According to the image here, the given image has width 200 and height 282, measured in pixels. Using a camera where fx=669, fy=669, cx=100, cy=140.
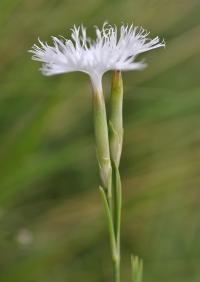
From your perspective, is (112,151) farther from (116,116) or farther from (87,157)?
(87,157)

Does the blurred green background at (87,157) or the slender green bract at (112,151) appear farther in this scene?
the blurred green background at (87,157)

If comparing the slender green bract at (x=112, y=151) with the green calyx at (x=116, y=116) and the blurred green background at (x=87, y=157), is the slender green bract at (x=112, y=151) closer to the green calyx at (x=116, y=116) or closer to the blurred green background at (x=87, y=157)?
the green calyx at (x=116, y=116)

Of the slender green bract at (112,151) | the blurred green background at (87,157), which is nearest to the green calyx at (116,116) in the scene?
the slender green bract at (112,151)

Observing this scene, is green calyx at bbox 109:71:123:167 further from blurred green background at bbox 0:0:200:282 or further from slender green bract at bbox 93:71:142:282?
blurred green background at bbox 0:0:200:282

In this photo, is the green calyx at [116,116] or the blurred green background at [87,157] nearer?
the green calyx at [116,116]

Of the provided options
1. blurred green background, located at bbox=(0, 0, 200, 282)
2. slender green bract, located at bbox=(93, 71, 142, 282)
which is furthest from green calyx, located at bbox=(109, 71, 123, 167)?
blurred green background, located at bbox=(0, 0, 200, 282)

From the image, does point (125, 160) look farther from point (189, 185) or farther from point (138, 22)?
point (138, 22)
